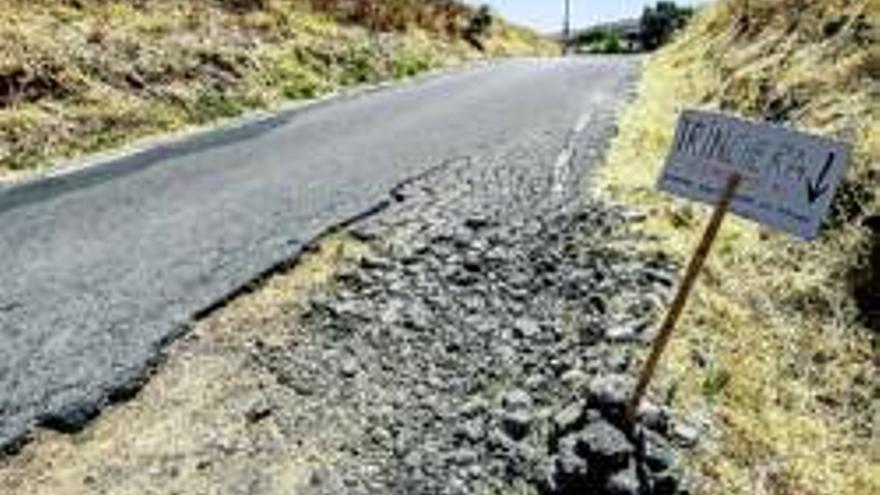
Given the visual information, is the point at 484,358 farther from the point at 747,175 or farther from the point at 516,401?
the point at 747,175

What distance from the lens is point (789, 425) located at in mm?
6895

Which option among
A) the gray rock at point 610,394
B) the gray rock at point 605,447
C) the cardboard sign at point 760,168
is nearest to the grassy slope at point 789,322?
the gray rock at point 610,394

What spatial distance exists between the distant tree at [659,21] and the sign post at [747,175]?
44.1 metres

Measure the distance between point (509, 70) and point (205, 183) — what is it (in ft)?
53.7

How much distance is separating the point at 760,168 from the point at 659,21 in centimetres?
4683

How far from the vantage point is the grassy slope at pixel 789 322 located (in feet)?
21.3

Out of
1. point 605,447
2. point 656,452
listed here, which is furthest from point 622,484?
point 656,452

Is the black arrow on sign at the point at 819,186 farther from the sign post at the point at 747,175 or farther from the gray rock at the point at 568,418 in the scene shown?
the gray rock at the point at 568,418

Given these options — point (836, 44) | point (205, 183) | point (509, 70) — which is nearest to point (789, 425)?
point (205, 183)

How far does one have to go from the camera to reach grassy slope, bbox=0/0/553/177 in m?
14.4

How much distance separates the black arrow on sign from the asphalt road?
3721mm

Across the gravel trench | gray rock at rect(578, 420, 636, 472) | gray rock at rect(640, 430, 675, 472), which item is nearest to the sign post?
gray rock at rect(640, 430, 675, 472)

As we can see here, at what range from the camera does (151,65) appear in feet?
57.5

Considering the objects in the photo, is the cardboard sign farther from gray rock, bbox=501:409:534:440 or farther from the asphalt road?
the asphalt road
